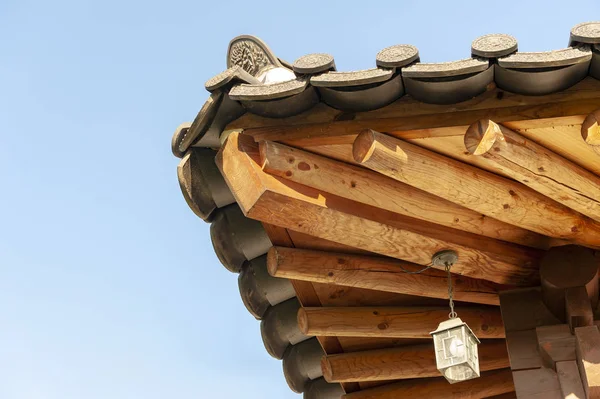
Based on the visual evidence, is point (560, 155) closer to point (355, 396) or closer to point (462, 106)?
point (462, 106)

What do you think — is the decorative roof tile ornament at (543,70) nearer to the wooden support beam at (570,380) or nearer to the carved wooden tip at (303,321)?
the wooden support beam at (570,380)

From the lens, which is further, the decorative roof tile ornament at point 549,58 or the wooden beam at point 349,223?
the wooden beam at point 349,223

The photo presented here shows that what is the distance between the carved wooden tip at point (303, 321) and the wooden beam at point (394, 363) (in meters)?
0.50

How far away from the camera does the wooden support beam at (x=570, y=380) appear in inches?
239

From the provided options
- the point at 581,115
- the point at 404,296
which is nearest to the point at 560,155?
the point at 581,115

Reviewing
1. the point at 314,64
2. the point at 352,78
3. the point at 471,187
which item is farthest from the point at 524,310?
the point at 314,64

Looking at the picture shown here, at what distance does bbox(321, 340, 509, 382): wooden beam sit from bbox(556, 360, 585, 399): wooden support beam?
1129mm

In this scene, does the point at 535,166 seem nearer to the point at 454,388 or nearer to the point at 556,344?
the point at 556,344

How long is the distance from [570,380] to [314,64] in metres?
2.45

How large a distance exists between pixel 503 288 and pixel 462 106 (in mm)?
1759

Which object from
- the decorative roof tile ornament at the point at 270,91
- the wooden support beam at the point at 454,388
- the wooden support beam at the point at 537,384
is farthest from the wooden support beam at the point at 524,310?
the decorative roof tile ornament at the point at 270,91

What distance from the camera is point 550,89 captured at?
536 centimetres

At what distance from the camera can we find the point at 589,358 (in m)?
6.04

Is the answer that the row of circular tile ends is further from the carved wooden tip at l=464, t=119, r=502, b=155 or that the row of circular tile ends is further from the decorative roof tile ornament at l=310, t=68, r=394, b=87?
the carved wooden tip at l=464, t=119, r=502, b=155
